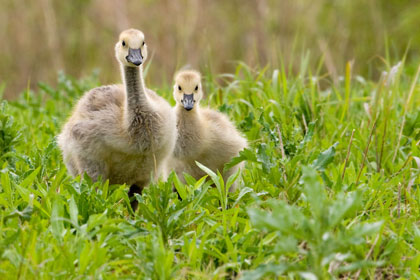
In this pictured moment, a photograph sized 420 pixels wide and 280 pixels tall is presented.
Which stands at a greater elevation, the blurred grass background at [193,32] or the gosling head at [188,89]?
the gosling head at [188,89]

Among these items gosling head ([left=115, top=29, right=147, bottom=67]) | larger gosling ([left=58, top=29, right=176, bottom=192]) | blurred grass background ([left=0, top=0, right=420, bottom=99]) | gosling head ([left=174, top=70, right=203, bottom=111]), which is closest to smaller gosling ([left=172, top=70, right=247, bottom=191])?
gosling head ([left=174, top=70, right=203, bottom=111])

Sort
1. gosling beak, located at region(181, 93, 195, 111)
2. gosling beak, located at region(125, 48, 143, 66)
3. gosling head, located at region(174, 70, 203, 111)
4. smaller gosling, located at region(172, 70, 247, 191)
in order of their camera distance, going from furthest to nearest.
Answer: smaller gosling, located at region(172, 70, 247, 191)
gosling head, located at region(174, 70, 203, 111)
gosling beak, located at region(181, 93, 195, 111)
gosling beak, located at region(125, 48, 143, 66)

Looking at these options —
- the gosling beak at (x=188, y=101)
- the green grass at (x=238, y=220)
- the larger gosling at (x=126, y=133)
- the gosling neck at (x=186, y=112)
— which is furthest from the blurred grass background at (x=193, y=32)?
the larger gosling at (x=126, y=133)

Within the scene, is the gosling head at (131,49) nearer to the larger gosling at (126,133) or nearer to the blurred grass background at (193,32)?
the larger gosling at (126,133)

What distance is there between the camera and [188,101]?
16.8 ft

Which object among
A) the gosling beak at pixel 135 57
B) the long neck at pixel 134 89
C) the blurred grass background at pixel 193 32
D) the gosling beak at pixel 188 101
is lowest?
the blurred grass background at pixel 193 32

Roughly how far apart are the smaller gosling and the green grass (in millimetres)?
324

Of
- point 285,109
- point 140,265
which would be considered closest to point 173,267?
point 140,265

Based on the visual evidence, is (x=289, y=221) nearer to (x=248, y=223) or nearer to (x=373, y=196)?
(x=248, y=223)

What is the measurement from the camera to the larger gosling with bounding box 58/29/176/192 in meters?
4.72

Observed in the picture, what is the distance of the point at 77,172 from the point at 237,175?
115 cm

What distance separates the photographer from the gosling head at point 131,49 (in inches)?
187

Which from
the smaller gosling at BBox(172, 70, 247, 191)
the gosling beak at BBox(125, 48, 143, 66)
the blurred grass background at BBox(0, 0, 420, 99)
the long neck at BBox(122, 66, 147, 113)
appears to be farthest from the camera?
the blurred grass background at BBox(0, 0, 420, 99)

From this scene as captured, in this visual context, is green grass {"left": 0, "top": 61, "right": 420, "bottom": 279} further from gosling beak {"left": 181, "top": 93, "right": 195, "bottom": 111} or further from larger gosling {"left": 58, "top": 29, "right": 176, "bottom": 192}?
gosling beak {"left": 181, "top": 93, "right": 195, "bottom": 111}
